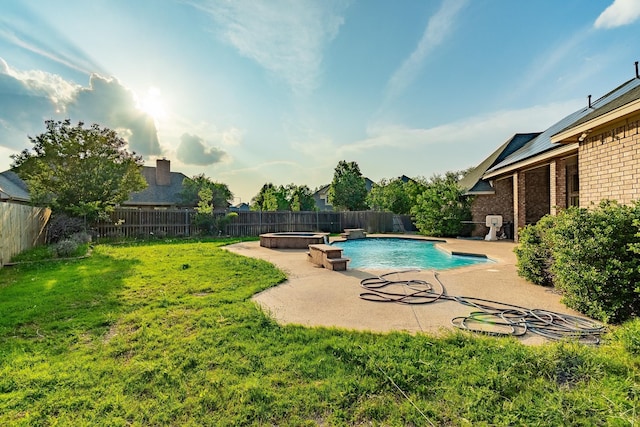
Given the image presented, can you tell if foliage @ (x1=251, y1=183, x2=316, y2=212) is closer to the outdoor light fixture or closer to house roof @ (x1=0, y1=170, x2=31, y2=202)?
house roof @ (x1=0, y1=170, x2=31, y2=202)

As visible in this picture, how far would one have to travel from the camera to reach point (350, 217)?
66.2 ft

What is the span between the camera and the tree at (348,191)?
26.0m

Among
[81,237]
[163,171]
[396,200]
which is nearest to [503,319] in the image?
[81,237]

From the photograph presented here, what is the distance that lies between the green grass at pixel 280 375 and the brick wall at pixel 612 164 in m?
3.47

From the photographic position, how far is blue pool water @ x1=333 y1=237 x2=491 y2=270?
345 inches

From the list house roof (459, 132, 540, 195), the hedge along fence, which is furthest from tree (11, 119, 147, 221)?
house roof (459, 132, 540, 195)

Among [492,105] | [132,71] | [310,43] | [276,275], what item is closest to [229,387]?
[276,275]

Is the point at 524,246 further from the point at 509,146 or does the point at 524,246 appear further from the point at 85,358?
the point at 509,146

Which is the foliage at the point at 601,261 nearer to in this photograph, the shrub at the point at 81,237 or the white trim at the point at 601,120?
the white trim at the point at 601,120

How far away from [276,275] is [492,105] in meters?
10.8

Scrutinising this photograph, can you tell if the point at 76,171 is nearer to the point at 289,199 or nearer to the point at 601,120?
the point at 601,120

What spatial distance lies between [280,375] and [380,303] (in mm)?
2248

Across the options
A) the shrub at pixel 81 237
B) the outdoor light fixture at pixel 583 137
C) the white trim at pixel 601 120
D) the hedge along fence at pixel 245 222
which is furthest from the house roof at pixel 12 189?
the outdoor light fixture at pixel 583 137

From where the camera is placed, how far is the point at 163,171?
24609 millimetres
